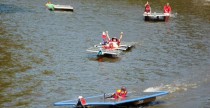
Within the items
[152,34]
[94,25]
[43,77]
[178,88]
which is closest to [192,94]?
[178,88]

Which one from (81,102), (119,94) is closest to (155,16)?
(119,94)

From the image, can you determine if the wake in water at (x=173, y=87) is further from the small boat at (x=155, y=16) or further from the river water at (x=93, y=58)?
the small boat at (x=155, y=16)

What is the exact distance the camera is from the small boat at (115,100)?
29.0 metres

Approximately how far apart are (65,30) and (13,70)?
1955cm

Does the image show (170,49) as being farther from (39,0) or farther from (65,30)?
(39,0)

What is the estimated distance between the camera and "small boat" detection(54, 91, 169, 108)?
95.0 ft

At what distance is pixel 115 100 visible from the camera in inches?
1169

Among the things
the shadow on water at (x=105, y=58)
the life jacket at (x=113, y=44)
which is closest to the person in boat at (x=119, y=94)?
the shadow on water at (x=105, y=58)

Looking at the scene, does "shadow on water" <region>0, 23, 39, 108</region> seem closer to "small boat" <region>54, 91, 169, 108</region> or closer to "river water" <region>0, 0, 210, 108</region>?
"river water" <region>0, 0, 210, 108</region>

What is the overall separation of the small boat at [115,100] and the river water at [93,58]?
2.76 ft

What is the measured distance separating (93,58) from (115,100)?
1398 cm

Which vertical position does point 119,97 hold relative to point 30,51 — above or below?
below

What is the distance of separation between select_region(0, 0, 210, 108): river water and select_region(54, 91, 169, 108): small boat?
0.84 meters

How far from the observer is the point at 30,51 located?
45.2m
